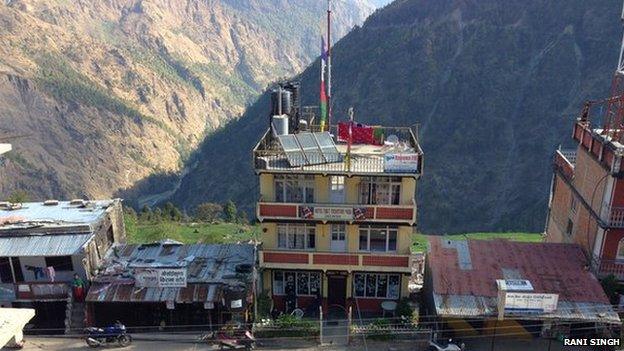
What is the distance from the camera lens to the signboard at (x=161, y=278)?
2836 cm

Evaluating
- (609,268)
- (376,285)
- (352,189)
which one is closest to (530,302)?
(609,268)

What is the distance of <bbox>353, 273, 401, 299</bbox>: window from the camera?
3033cm

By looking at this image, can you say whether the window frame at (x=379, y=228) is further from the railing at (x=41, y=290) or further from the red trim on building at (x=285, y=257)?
the railing at (x=41, y=290)

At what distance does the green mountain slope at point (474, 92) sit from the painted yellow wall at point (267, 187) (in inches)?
2388

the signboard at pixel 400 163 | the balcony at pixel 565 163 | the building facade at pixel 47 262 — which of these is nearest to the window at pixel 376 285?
the signboard at pixel 400 163

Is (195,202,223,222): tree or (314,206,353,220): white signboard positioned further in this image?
(195,202,223,222): tree

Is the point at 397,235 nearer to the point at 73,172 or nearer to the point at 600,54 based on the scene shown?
the point at 600,54

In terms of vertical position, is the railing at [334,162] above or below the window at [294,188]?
above

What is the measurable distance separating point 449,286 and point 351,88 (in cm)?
9969

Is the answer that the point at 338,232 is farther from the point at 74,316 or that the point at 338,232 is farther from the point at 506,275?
the point at 74,316

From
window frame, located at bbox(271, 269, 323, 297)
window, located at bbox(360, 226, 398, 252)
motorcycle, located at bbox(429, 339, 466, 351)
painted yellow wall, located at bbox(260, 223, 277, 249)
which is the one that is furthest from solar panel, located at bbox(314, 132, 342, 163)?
motorcycle, located at bbox(429, 339, 466, 351)

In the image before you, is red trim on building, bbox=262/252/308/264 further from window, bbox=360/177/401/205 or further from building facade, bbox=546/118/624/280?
building facade, bbox=546/118/624/280

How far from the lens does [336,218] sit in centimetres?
2809

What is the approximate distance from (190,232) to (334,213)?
117 feet
